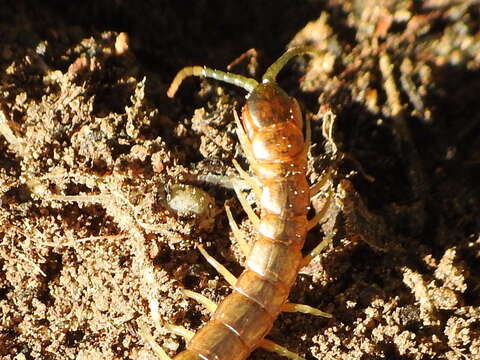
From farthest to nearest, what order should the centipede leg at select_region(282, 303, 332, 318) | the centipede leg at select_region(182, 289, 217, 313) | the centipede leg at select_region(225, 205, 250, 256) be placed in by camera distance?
the centipede leg at select_region(225, 205, 250, 256) → the centipede leg at select_region(182, 289, 217, 313) → the centipede leg at select_region(282, 303, 332, 318)

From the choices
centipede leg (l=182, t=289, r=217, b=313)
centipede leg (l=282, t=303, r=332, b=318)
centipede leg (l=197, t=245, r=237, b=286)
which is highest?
centipede leg (l=282, t=303, r=332, b=318)

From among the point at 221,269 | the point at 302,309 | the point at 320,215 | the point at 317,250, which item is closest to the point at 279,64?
the point at 320,215

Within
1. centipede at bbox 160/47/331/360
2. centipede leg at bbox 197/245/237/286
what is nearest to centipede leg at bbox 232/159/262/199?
centipede at bbox 160/47/331/360

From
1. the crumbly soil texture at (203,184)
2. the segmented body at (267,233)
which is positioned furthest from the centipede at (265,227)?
the crumbly soil texture at (203,184)

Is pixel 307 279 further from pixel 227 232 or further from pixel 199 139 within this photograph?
pixel 199 139

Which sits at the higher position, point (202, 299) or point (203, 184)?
point (203, 184)

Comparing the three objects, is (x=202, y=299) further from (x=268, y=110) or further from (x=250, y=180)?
(x=268, y=110)

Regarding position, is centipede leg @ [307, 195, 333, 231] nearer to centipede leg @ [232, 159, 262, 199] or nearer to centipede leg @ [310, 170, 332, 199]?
centipede leg @ [310, 170, 332, 199]
